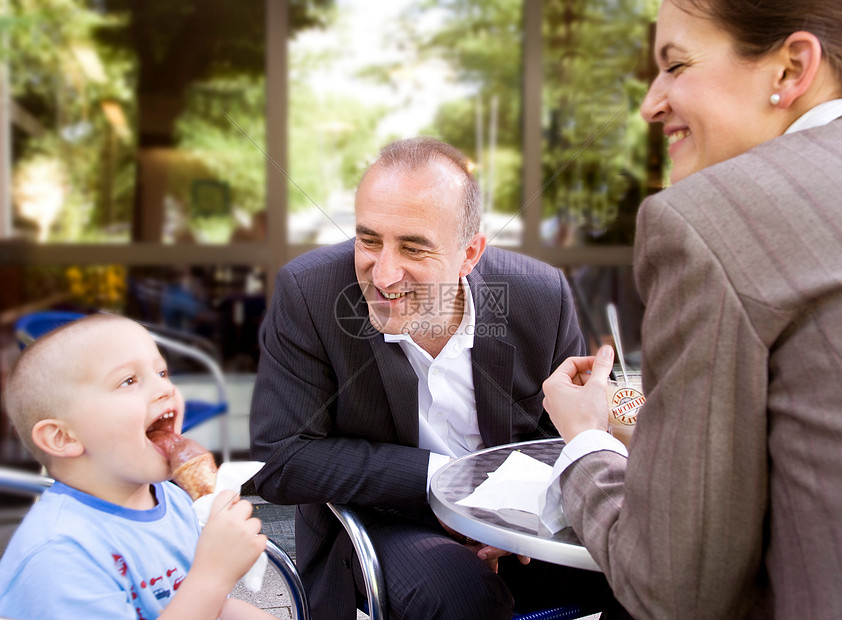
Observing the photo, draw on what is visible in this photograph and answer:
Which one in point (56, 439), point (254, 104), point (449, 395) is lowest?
point (449, 395)

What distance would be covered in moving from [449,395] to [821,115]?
1.15m

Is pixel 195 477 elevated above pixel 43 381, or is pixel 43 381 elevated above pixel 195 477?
pixel 43 381

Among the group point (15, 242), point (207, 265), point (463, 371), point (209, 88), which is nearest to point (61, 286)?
point (15, 242)

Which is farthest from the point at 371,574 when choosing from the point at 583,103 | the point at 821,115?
the point at 583,103

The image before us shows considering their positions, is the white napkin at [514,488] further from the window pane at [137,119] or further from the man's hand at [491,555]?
the window pane at [137,119]

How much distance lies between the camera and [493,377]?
192cm

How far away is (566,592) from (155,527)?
978mm

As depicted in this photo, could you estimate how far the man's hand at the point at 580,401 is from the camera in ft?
3.96

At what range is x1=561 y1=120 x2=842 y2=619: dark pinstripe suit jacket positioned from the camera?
2.78 feet

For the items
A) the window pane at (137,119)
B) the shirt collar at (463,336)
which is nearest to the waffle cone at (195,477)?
the shirt collar at (463,336)

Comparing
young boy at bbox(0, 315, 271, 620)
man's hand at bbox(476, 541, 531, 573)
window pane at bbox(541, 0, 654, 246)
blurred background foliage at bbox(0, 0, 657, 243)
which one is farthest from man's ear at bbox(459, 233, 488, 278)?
window pane at bbox(541, 0, 654, 246)

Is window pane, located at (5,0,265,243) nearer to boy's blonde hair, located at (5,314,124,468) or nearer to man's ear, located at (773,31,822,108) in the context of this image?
boy's blonde hair, located at (5,314,124,468)

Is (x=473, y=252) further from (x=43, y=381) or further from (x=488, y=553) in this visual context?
(x=43, y=381)

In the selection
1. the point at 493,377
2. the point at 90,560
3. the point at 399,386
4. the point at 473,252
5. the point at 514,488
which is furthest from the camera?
the point at 473,252
